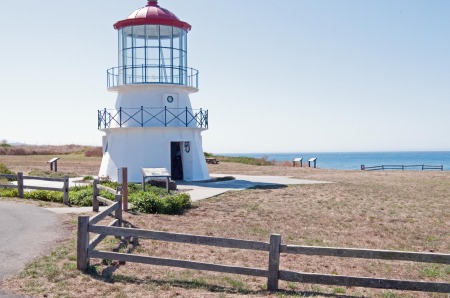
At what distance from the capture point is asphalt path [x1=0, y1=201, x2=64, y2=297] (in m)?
10.1

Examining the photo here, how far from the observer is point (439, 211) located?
1945 centimetres

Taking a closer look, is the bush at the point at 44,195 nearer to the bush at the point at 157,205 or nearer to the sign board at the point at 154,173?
the bush at the point at 157,205

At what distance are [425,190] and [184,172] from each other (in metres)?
12.4

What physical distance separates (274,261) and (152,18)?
805 inches

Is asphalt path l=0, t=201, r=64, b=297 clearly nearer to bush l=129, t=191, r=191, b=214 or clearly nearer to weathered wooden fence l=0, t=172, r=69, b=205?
weathered wooden fence l=0, t=172, r=69, b=205

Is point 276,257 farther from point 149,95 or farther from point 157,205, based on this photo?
point 149,95

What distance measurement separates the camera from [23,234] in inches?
498

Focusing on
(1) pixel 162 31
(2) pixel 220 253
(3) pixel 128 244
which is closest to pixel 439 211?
(2) pixel 220 253

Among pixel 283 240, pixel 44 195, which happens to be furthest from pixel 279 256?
pixel 44 195

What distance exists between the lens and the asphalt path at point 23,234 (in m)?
10.1

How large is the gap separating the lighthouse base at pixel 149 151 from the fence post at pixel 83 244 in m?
17.4

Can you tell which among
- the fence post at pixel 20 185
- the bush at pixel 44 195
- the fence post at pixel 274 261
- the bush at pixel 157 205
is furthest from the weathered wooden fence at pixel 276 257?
the fence post at pixel 20 185

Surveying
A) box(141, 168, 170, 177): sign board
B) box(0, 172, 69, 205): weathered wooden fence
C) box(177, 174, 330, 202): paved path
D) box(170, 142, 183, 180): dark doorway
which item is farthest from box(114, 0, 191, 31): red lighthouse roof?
box(0, 172, 69, 205): weathered wooden fence

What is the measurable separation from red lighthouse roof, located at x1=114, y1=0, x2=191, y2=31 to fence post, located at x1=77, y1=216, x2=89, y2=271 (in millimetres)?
19036
